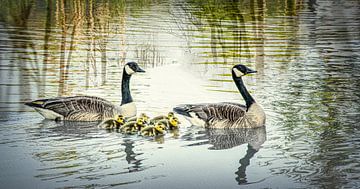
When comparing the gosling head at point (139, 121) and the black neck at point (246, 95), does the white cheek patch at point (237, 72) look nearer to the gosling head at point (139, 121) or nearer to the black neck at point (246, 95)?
the black neck at point (246, 95)

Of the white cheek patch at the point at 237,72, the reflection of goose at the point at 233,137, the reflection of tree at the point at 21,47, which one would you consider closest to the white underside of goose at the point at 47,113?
the reflection of tree at the point at 21,47

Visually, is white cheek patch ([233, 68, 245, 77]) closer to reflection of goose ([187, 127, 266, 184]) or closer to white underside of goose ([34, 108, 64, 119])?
reflection of goose ([187, 127, 266, 184])

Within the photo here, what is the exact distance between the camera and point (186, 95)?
1253 centimetres

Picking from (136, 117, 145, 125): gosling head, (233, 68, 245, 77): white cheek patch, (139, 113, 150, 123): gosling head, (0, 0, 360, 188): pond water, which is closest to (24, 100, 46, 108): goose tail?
(0, 0, 360, 188): pond water

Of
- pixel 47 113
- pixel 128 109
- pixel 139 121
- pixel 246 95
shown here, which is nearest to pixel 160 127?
pixel 139 121

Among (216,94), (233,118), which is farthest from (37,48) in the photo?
(233,118)

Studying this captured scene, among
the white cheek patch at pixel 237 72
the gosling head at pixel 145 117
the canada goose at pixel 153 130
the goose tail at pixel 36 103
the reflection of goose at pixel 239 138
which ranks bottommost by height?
the reflection of goose at pixel 239 138

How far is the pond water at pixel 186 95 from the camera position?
807 cm

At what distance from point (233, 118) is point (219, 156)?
169 cm

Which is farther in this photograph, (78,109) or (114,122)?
(78,109)

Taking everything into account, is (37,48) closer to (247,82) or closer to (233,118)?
(247,82)

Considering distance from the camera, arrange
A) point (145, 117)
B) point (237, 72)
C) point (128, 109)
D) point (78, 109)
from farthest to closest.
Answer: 1. point (128, 109)
2. point (237, 72)
3. point (78, 109)
4. point (145, 117)

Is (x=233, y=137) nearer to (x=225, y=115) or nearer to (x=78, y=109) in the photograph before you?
(x=225, y=115)

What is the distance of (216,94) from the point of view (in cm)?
1270
